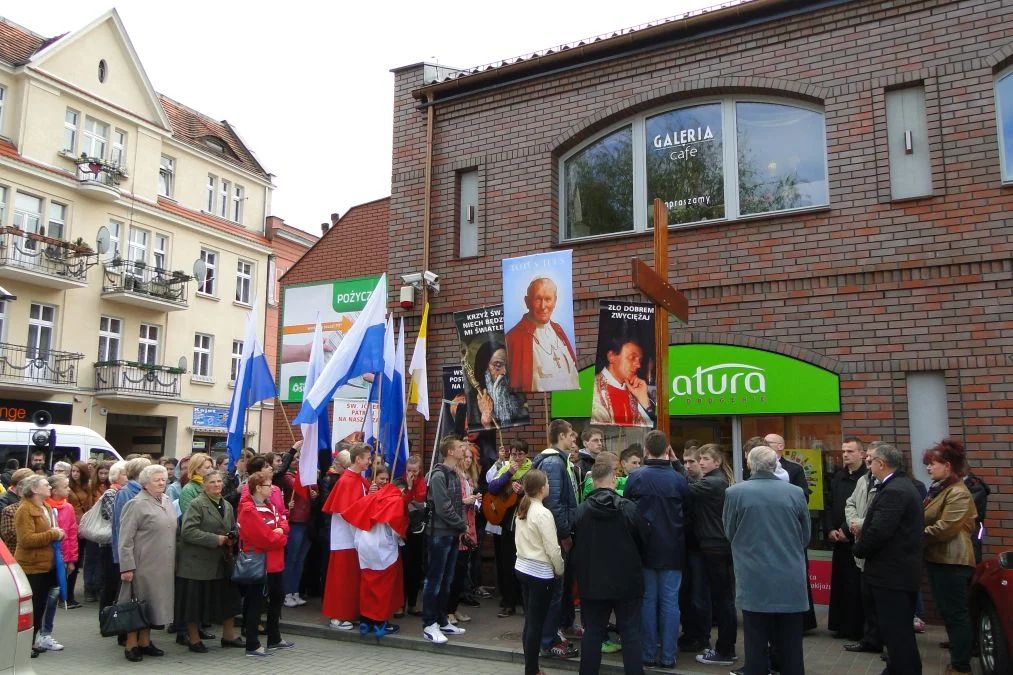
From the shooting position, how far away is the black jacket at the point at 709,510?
7.30 meters

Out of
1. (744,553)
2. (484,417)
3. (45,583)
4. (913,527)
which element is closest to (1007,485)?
A: (913,527)

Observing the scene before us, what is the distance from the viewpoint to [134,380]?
29906 mm

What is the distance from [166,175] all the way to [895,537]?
33557 mm

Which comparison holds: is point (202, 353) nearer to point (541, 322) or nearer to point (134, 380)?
point (134, 380)

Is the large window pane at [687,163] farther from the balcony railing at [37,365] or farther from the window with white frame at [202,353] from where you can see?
the window with white frame at [202,353]

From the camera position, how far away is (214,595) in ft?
26.3

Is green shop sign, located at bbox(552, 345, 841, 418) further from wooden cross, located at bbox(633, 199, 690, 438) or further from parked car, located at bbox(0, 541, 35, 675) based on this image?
parked car, located at bbox(0, 541, 35, 675)

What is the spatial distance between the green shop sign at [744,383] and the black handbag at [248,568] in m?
4.68

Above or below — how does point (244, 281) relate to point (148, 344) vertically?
above

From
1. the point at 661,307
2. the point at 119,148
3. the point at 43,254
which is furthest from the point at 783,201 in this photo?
the point at 119,148

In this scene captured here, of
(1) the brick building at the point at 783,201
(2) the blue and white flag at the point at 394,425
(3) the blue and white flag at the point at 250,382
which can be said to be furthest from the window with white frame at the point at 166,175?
(2) the blue and white flag at the point at 394,425

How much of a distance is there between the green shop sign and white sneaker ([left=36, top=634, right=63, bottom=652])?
22.1ft

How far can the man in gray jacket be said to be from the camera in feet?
19.4

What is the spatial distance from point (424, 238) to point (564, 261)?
3.45 m
